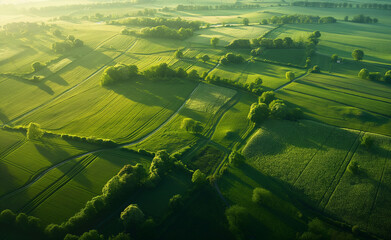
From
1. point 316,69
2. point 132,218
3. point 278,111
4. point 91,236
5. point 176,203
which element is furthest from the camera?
point 316,69

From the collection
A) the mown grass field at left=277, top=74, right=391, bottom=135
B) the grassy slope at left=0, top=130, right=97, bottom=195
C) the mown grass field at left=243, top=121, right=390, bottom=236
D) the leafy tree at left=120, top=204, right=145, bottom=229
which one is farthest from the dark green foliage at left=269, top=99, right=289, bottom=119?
the grassy slope at left=0, top=130, right=97, bottom=195

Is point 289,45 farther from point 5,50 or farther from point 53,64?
point 5,50

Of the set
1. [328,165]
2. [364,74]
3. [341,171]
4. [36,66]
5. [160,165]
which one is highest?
[36,66]

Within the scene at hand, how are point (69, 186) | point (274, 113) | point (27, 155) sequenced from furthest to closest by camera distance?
point (274, 113)
point (27, 155)
point (69, 186)

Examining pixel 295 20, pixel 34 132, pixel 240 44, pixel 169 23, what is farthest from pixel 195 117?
pixel 295 20

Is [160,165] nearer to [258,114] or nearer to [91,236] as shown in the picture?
[91,236]

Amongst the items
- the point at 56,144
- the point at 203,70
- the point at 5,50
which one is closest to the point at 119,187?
the point at 56,144

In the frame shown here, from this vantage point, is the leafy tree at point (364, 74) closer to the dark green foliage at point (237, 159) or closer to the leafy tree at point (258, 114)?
the leafy tree at point (258, 114)

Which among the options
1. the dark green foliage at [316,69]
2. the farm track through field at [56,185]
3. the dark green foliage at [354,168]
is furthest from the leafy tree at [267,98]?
the farm track through field at [56,185]
